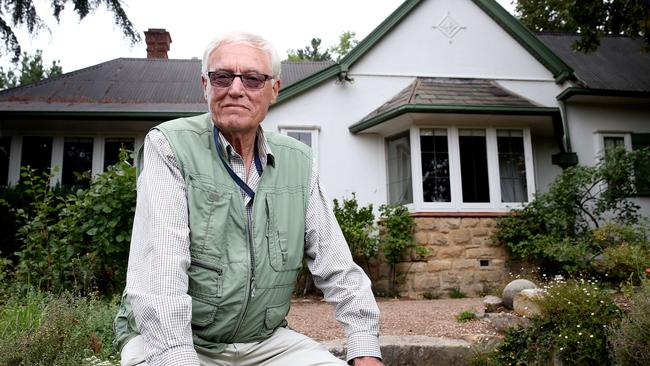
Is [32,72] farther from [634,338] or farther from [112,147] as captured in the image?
[634,338]

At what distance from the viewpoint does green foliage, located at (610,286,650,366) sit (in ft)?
9.30

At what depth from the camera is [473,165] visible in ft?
29.4

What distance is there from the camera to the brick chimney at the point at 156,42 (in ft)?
47.4

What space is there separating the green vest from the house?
7218 mm

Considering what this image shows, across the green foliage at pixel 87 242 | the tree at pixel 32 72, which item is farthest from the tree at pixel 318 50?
the green foliage at pixel 87 242

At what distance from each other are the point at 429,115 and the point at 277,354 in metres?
7.55

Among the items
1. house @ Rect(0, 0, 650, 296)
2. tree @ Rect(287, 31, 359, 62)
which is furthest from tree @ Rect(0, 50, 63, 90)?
house @ Rect(0, 0, 650, 296)

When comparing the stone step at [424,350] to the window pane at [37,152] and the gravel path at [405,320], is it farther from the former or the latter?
the window pane at [37,152]

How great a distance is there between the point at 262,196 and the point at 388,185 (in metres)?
8.06

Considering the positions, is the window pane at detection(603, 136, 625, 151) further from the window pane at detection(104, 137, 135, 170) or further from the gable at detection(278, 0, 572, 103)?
the window pane at detection(104, 137, 135, 170)

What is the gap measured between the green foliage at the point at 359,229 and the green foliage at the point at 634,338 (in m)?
5.05

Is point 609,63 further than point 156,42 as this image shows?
No

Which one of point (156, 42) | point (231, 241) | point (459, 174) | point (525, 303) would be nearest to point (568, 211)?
point (459, 174)

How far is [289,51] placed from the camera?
35.4m
